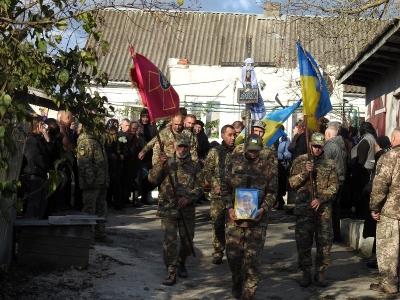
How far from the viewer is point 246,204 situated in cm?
976

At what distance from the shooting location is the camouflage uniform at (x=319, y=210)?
35.9ft

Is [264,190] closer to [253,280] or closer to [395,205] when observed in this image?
[253,280]

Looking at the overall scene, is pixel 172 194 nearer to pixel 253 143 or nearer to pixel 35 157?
pixel 253 143

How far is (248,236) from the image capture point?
32.3 ft

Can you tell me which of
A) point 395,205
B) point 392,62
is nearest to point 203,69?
point 392,62

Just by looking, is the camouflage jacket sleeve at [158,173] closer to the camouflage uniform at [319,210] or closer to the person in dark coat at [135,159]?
the camouflage uniform at [319,210]

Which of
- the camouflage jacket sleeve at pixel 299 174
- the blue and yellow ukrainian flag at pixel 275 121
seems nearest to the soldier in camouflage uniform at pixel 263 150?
the camouflage jacket sleeve at pixel 299 174

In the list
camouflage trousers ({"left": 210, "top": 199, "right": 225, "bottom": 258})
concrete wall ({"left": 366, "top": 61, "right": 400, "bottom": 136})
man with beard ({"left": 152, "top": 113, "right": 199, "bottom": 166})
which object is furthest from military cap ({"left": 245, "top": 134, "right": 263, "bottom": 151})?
concrete wall ({"left": 366, "top": 61, "right": 400, "bottom": 136})

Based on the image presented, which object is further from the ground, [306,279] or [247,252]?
[247,252]

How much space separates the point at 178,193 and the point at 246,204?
1.45 m

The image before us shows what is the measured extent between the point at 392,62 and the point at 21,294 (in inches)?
408

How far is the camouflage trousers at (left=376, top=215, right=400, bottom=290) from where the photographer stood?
34.5 feet

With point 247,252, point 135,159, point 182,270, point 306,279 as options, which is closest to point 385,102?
point 135,159

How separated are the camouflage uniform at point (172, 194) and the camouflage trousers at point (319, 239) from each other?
1.42 metres
